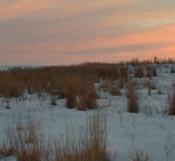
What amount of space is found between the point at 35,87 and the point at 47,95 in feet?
5.15

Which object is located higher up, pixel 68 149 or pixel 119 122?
pixel 68 149

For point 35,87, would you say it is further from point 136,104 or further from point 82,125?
point 82,125

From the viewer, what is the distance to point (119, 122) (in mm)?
7352

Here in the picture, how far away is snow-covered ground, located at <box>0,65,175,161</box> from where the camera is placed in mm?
5586

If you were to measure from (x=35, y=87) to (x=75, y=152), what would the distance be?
9.41 meters

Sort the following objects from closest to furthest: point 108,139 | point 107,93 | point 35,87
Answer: point 108,139 < point 107,93 < point 35,87

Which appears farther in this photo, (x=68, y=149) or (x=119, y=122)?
(x=119, y=122)

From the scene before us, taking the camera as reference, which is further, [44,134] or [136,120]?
[136,120]

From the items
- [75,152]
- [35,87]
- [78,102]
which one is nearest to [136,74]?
[35,87]

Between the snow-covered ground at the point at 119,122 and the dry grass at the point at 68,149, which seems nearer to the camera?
the dry grass at the point at 68,149

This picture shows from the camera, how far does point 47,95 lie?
482 inches

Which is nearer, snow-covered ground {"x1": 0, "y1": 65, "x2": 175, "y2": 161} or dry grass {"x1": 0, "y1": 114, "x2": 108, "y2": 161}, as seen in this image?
dry grass {"x1": 0, "y1": 114, "x2": 108, "y2": 161}

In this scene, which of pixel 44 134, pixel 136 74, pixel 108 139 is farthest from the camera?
pixel 136 74

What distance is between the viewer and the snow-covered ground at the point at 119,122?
5.59 meters
